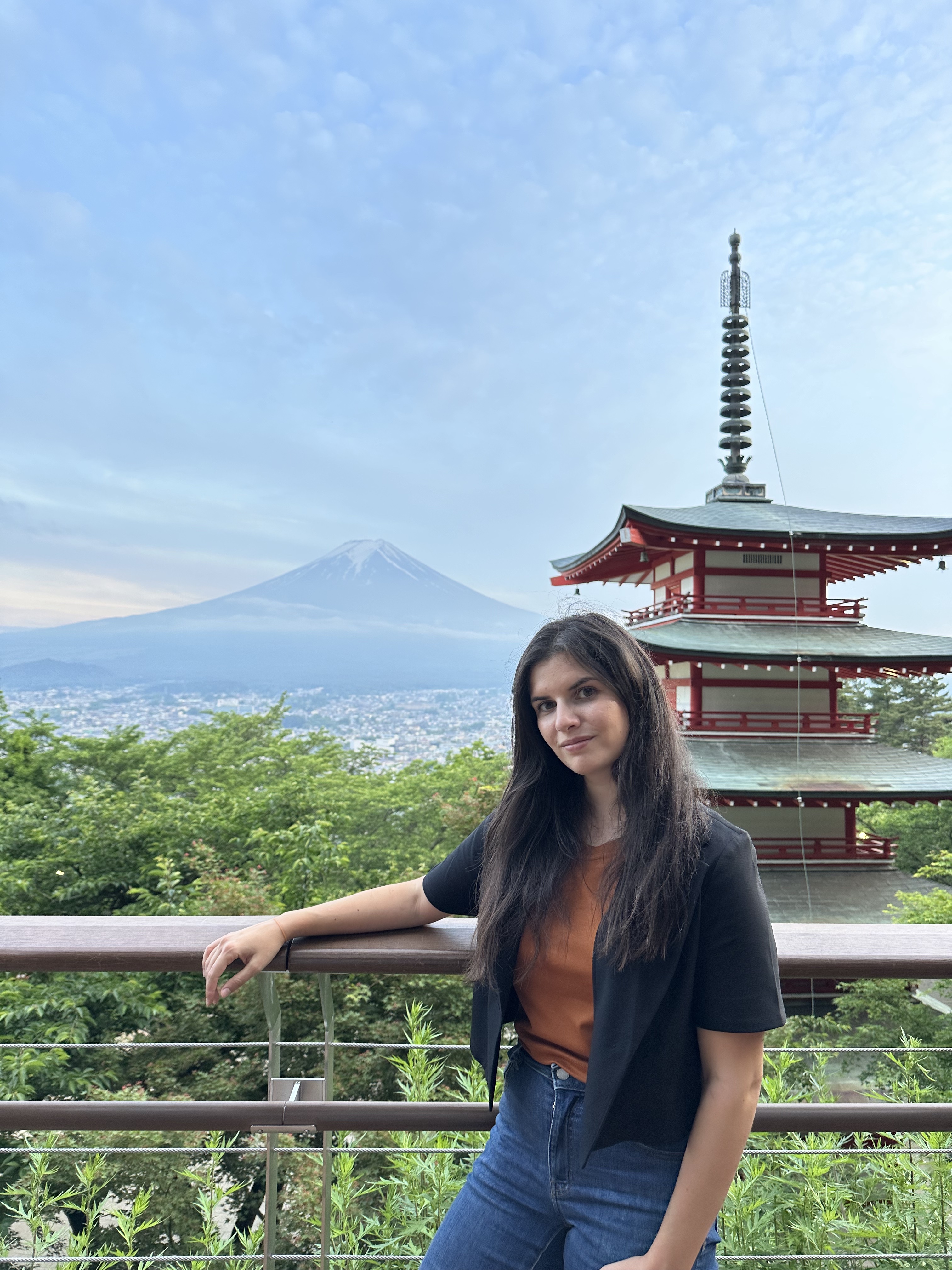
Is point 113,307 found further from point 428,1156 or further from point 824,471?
point 428,1156

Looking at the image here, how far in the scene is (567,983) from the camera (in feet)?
2.93

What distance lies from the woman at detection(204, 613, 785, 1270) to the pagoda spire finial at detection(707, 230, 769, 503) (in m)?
11.6

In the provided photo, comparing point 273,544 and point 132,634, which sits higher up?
point 273,544

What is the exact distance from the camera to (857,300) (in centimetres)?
5247

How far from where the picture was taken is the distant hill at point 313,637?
72.3m

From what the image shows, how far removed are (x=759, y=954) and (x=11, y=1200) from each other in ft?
17.4

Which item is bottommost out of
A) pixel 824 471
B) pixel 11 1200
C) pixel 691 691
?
pixel 11 1200

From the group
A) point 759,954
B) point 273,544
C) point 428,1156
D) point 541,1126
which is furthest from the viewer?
point 273,544

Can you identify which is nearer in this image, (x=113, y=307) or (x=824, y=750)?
(x=824, y=750)

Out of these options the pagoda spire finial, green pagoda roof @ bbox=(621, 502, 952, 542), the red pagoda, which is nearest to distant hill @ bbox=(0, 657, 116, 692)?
the pagoda spire finial

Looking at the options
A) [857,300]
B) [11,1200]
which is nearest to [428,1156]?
[11,1200]

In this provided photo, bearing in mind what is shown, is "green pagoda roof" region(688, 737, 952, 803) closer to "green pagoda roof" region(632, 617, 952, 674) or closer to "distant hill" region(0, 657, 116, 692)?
"green pagoda roof" region(632, 617, 952, 674)

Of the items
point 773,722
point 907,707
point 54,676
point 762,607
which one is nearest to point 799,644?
point 762,607

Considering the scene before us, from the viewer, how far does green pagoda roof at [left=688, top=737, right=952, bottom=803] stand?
27.1 feet
